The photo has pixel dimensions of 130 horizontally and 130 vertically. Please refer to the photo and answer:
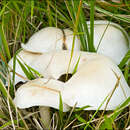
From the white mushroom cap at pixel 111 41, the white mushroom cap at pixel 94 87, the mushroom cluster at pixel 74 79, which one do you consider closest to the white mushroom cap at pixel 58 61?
the mushroom cluster at pixel 74 79

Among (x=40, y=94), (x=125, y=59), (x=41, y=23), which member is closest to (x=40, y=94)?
(x=40, y=94)

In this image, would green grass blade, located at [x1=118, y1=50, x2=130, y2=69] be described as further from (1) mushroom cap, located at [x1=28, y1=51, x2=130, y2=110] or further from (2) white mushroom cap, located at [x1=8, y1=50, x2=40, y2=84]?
(2) white mushroom cap, located at [x1=8, y1=50, x2=40, y2=84]

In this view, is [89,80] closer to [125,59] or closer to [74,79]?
[74,79]

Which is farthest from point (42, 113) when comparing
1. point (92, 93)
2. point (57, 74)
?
point (92, 93)

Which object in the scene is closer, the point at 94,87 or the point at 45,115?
the point at 94,87

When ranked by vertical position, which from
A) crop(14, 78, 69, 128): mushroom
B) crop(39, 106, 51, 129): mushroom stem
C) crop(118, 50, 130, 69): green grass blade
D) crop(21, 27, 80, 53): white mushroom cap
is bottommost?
crop(39, 106, 51, 129): mushroom stem

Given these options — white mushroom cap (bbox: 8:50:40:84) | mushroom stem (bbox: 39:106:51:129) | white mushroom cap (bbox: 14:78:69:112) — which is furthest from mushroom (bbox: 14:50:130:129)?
white mushroom cap (bbox: 8:50:40:84)

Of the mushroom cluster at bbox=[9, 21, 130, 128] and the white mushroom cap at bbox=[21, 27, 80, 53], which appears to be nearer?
the mushroom cluster at bbox=[9, 21, 130, 128]
